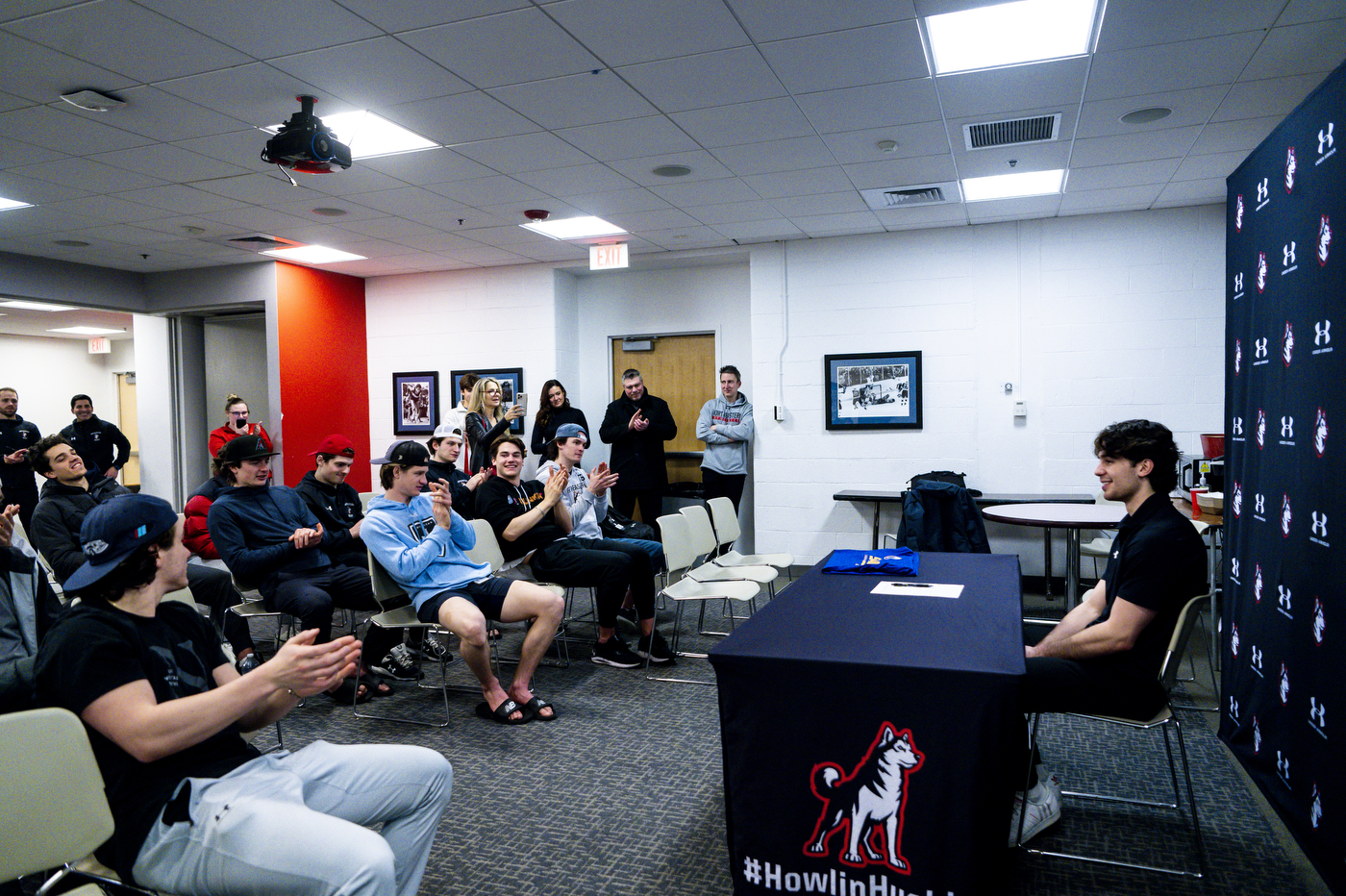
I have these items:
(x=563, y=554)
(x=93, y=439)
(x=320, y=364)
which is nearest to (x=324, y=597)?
(x=563, y=554)

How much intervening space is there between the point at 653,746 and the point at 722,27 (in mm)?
2774

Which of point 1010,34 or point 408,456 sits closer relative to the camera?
point 1010,34

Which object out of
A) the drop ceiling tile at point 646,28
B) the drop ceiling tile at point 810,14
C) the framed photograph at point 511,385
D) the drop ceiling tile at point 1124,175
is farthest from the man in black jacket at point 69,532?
the drop ceiling tile at point 1124,175

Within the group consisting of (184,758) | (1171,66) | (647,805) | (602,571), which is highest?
(1171,66)

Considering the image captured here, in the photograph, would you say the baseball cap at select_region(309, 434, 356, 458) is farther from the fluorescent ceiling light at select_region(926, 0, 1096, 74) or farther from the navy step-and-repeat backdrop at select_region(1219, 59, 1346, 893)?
the navy step-and-repeat backdrop at select_region(1219, 59, 1346, 893)

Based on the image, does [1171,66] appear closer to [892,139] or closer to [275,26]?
[892,139]

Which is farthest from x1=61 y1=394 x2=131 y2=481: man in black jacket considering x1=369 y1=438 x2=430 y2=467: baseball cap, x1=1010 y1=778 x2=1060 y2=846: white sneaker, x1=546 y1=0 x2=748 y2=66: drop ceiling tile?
x1=1010 y1=778 x2=1060 y2=846: white sneaker

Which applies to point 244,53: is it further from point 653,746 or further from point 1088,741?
point 1088,741

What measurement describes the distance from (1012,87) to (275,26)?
9.92ft

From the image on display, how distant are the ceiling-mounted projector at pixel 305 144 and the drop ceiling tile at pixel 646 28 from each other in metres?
1.35

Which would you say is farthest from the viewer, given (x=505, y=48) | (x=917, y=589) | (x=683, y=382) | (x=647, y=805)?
(x=683, y=382)

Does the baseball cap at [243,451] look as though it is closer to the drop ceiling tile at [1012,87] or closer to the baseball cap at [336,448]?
the baseball cap at [336,448]

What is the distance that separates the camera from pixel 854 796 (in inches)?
77.0

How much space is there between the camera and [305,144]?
145 inches
